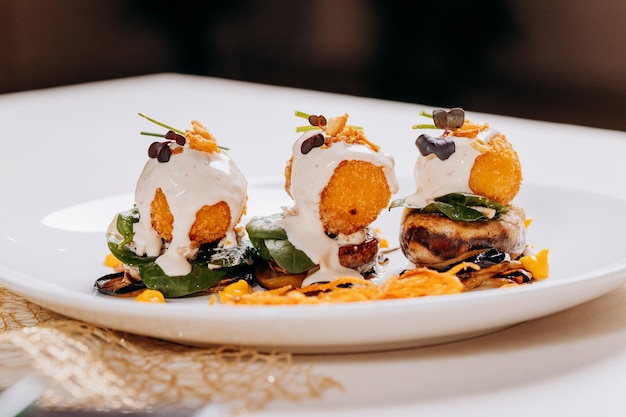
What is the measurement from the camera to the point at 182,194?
1.84 m

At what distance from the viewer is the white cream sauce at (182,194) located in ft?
6.04

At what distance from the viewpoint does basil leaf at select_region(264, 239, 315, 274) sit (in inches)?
72.7

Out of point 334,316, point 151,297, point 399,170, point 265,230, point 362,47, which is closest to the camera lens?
point 334,316

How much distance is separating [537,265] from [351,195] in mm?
411

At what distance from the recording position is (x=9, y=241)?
2074 millimetres

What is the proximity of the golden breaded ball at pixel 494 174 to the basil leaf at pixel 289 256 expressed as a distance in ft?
1.22

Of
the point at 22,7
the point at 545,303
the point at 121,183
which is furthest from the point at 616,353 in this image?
the point at 22,7

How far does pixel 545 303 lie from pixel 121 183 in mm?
1801

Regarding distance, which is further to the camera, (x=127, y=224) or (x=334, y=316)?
(x=127, y=224)

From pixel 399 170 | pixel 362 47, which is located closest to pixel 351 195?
pixel 399 170

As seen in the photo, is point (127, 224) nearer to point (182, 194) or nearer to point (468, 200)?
point (182, 194)

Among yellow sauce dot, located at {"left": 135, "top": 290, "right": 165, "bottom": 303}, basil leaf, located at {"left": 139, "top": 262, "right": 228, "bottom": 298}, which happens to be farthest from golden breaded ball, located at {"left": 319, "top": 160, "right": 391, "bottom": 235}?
yellow sauce dot, located at {"left": 135, "top": 290, "right": 165, "bottom": 303}

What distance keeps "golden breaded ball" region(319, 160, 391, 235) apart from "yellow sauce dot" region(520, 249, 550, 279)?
0.32 m

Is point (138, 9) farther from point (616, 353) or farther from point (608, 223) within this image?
point (616, 353)
